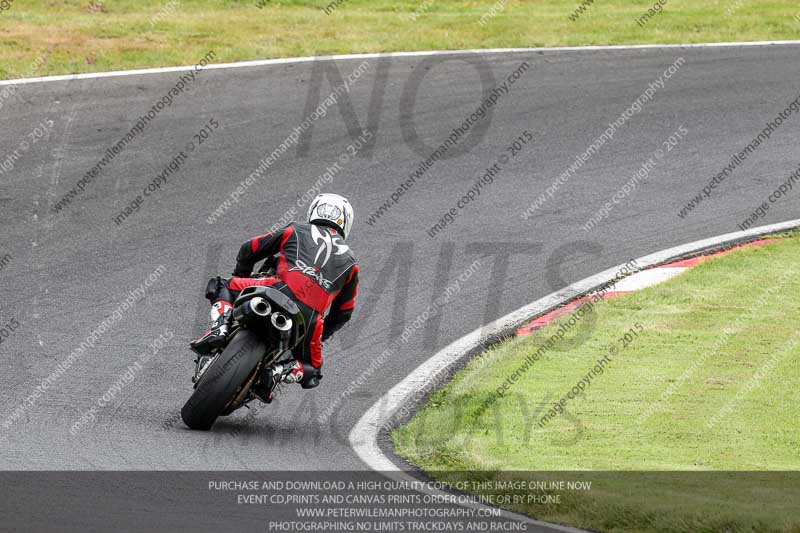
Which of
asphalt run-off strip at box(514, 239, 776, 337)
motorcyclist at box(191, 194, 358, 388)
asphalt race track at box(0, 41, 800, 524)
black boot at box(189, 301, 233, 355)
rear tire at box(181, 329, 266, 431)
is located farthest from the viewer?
asphalt run-off strip at box(514, 239, 776, 337)

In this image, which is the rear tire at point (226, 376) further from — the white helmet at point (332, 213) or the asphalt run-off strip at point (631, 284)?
the asphalt run-off strip at point (631, 284)

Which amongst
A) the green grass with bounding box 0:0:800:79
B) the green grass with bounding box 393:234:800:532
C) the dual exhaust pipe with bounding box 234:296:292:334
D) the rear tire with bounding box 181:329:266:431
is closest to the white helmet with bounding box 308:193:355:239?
the dual exhaust pipe with bounding box 234:296:292:334

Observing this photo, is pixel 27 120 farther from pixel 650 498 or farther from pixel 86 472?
pixel 650 498

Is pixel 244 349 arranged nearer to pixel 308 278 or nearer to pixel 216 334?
pixel 216 334

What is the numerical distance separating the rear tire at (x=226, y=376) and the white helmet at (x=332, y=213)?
1.21 m

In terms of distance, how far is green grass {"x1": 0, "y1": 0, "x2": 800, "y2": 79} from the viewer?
17656 mm

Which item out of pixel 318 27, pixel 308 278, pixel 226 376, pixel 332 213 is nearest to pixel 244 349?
pixel 226 376

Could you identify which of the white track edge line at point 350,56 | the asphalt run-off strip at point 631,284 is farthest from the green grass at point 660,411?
the white track edge line at point 350,56

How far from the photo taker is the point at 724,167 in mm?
15008

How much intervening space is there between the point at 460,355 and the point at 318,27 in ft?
34.2

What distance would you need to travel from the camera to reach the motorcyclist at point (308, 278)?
8.38 metres

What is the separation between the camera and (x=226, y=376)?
25.7 feet

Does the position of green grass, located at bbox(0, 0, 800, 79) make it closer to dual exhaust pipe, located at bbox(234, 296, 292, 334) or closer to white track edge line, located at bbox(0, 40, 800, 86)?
white track edge line, located at bbox(0, 40, 800, 86)

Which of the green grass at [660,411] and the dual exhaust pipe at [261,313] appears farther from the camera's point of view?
the dual exhaust pipe at [261,313]
